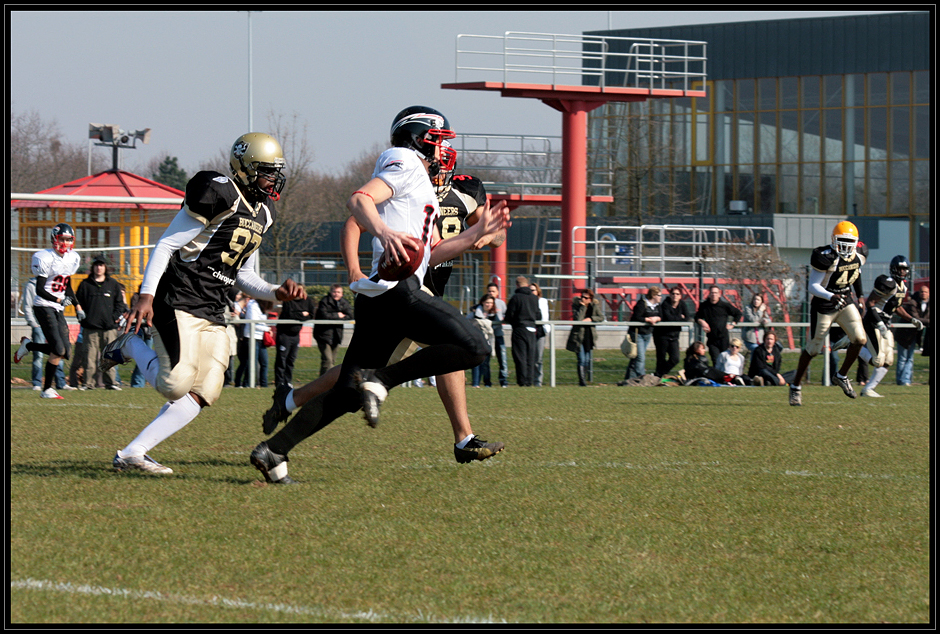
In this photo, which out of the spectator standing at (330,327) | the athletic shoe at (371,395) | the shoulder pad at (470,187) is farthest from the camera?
the spectator standing at (330,327)

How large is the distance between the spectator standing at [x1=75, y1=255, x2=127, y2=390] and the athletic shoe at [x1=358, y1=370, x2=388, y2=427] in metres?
11.2

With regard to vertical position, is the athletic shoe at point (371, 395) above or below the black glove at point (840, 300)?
below

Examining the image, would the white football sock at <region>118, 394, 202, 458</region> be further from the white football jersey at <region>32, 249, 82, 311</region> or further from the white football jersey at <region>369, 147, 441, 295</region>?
the white football jersey at <region>32, 249, 82, 311</region>

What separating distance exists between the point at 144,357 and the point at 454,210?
2.13 metres

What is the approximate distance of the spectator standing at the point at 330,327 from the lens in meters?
17.7

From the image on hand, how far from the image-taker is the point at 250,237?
22.0ft

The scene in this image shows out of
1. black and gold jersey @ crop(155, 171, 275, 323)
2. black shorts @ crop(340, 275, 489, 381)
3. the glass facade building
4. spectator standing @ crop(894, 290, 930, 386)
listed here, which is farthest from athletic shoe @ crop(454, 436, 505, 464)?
the glass facade building

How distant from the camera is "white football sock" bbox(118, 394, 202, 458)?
21.7 ft

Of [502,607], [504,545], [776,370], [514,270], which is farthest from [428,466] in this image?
[514,270]

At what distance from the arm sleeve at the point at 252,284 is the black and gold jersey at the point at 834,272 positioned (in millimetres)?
7814

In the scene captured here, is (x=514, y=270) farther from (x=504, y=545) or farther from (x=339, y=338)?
(x=504, y=545)

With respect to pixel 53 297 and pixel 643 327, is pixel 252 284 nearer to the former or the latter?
pixel 53 297

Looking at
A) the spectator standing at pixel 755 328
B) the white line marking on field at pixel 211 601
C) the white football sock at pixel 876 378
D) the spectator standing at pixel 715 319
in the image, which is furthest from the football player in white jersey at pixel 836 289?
the white line marking on field at pixel 211 601

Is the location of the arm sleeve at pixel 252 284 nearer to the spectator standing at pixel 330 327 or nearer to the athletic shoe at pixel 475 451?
the athletic shoe at pixel 475 451
